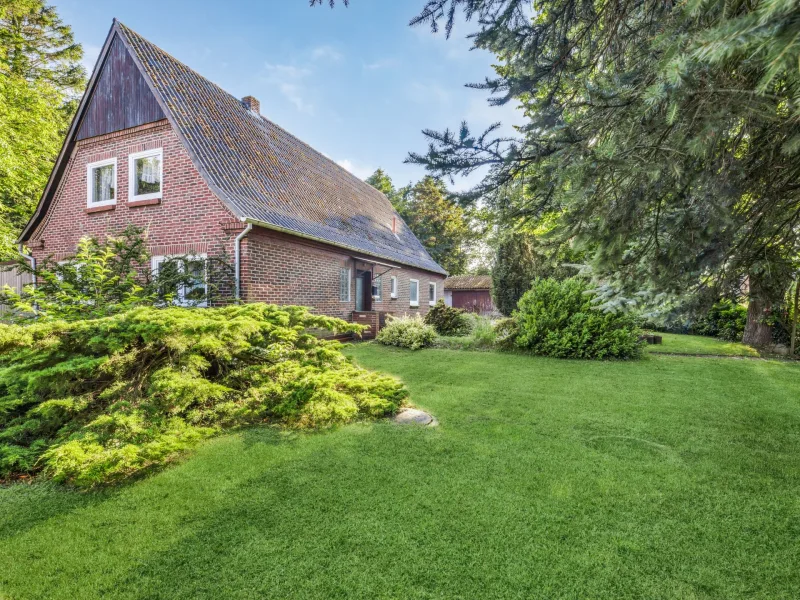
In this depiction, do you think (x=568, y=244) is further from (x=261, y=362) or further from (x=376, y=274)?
(x=376, y=274)

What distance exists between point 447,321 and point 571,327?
5.09 metres

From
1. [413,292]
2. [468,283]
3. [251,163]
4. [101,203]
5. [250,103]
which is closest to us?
[101,203]

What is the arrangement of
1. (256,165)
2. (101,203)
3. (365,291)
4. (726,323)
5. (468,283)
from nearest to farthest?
(101,203), (256,165), (726,323), (365,291), (468,283)

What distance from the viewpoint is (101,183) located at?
32.8ft

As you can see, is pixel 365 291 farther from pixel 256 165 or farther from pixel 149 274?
pixel 149 274

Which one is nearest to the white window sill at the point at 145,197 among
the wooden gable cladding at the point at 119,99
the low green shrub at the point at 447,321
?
the wooden gable cladding at the point at 119,99

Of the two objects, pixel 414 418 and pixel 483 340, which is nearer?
pixel 414 418

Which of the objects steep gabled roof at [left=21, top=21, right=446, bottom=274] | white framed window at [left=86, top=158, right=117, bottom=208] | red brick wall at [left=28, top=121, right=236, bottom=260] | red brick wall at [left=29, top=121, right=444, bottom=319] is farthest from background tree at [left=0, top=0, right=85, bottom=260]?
steep gabled roof at [left=21, top=21, right=446, bottom=274]

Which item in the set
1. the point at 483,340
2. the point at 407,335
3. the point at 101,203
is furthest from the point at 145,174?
the point at 483,340

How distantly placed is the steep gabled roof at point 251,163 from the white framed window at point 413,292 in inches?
96.4

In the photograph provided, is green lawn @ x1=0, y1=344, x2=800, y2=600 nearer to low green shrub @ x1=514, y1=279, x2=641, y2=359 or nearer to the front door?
low green shrub @ x1=514, y1=279, x2=641, y2=359

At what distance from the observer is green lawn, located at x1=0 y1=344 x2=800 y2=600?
1.80 m

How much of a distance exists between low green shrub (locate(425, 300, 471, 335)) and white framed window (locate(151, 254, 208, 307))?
7.24 m

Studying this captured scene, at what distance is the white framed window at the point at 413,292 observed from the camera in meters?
17.6
